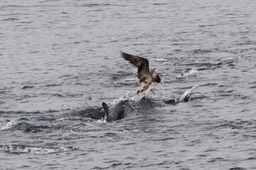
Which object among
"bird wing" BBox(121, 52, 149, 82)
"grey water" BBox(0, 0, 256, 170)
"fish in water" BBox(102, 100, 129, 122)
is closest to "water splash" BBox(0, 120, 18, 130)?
"grey water" BBox(0, 0, 256, 170)

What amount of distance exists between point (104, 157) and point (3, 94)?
11524mm

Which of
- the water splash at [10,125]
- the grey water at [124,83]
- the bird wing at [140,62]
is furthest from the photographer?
the bird wing at [140,62]

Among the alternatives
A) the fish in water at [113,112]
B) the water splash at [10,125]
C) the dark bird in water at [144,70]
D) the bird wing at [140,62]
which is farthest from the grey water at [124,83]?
the bird wing at [140,62]

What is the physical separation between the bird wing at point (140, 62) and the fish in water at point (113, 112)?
1.79 metres

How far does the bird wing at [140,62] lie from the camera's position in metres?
40.5

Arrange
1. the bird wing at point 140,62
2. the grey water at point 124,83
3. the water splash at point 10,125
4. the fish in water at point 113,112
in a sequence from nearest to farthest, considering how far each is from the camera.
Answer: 1. the grey water at point 124,83
2. the water splash at point 10,125
3. the fish in water at point 113,112
4. the bird wing at point 140,62

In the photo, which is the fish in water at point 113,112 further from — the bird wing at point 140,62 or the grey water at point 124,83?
the bird wing at point 140,62

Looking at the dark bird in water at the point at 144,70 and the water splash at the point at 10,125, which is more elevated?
the dark bird in water at the point at 144,70

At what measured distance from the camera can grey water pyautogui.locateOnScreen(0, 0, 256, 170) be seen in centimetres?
3419

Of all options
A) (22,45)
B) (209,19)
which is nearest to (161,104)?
(22,45)

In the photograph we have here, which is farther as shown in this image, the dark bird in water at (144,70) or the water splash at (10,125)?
the dark bird in water at (144,70)

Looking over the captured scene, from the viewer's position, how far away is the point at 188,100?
41469 millimetres

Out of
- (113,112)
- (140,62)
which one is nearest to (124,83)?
(140,62)

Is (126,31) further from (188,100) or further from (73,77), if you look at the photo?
(188,100)
